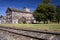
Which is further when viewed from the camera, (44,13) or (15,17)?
(15,17)

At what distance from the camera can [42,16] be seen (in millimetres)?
50344

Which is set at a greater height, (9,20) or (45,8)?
(45,8)

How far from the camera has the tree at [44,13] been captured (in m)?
51.1

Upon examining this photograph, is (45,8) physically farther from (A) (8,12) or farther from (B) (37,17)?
(A) (8,12)

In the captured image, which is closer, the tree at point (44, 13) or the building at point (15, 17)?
the tree at point (44, 13)

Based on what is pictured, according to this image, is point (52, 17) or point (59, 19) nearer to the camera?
point (52, 17)

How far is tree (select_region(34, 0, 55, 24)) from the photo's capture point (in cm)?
5106

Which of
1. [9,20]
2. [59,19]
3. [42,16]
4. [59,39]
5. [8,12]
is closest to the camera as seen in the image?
[59,39]

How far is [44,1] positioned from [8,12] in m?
22.3

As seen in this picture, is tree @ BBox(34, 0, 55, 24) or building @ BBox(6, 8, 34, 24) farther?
building @ BBox(6, 8, 34, 24)

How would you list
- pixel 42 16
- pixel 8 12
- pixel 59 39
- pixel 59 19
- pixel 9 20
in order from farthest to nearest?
1. pixel 8 12
2. pixel 9 20
3. pixel 59 19
4. pixel 42 16
5. pixel 59 39

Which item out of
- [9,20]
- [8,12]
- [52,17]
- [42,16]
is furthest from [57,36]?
[8,12]

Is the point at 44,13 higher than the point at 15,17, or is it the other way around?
the point at 44,13

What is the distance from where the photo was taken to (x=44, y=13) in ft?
171
